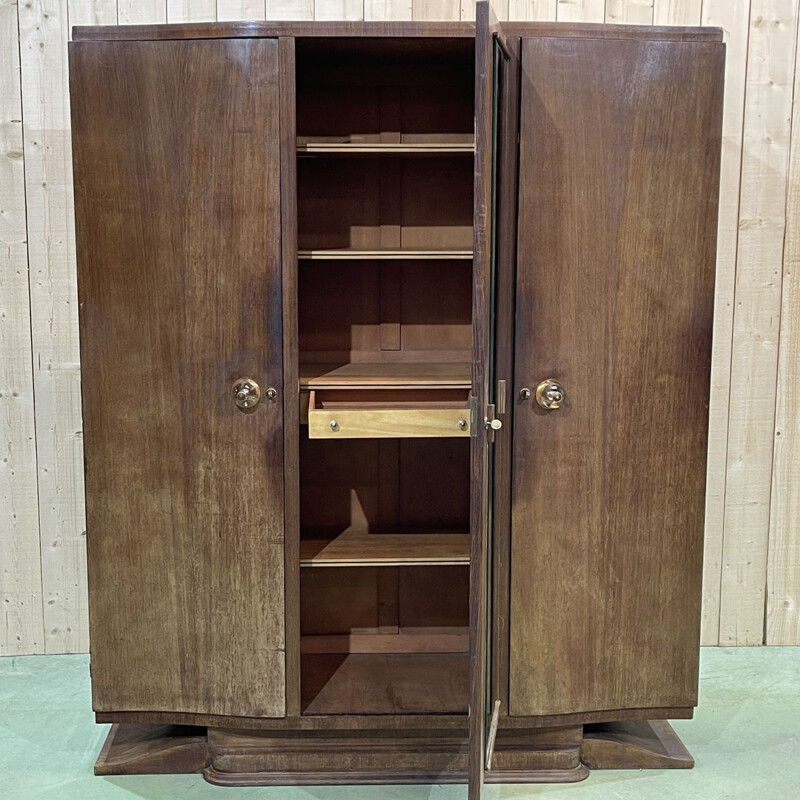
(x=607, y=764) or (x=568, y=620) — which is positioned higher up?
(x=568, y=620)

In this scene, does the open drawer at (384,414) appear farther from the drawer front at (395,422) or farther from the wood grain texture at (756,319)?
the wood grain texture at (756,319)

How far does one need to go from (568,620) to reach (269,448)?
0.85 m

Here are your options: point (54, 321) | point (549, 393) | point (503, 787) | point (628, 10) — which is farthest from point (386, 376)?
point (628, 10)

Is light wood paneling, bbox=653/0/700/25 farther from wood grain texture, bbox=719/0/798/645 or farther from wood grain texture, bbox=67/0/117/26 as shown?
wood grain texture, bbox=67/0/117/26

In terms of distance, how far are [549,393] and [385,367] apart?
56 cm

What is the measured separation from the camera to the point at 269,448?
2480 millimetres

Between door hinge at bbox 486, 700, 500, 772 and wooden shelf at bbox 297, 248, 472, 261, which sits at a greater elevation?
wooden shelf at bbox 297, 248, 472, 261

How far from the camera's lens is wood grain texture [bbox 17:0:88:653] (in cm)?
306

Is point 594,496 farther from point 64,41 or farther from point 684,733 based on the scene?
point 64,41

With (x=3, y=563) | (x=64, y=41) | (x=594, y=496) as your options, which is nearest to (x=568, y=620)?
(x=594, y=496)

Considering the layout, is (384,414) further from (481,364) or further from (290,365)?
(481,364)

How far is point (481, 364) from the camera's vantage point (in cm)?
206

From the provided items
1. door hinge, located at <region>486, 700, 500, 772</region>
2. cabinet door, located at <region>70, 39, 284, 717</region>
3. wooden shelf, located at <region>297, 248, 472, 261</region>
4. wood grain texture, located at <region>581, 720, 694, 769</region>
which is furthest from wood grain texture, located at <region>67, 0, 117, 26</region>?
wood grain texture, located at <region>581, 720, 694, 769</region>

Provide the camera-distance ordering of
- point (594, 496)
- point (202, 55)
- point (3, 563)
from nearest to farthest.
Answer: point (202, 55) < point (594, 496) < point (3, 563)
